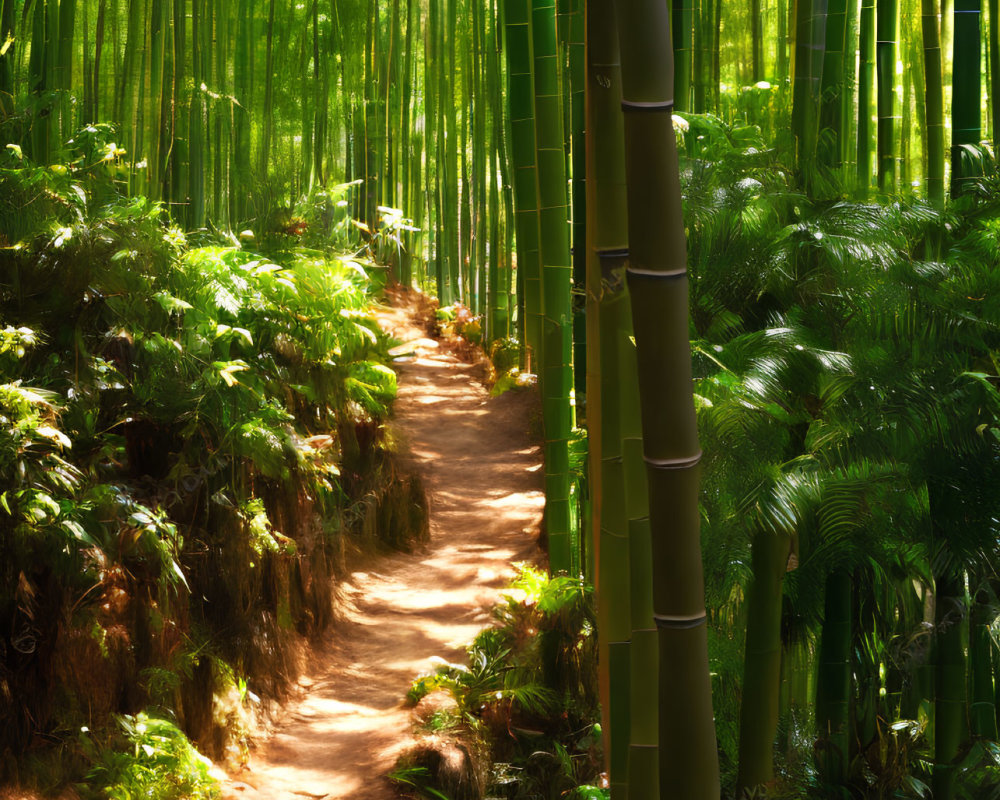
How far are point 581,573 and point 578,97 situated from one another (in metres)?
2.39

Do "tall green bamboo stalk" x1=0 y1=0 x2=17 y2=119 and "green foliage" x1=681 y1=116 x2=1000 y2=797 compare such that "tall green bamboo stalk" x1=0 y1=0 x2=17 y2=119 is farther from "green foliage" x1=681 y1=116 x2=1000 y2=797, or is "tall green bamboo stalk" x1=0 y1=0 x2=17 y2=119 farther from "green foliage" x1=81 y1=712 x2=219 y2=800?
"green foliage" x1=681 y1=116 x2=1000 y2=797

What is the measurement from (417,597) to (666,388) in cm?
472

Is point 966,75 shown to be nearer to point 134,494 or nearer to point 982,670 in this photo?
point 982,670

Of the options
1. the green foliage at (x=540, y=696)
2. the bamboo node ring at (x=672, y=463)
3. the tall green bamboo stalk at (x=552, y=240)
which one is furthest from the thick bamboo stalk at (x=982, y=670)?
the tall green bamboo stalk at (x=552, y=240)

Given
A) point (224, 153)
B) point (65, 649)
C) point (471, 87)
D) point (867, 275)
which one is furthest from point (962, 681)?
point (471, 87)

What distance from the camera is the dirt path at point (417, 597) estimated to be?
432 cm

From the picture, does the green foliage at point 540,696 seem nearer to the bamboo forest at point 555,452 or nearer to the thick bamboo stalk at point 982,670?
the bamboo forest at point 555,452

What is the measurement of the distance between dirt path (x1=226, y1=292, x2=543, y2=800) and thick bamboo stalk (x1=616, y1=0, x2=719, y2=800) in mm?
2730

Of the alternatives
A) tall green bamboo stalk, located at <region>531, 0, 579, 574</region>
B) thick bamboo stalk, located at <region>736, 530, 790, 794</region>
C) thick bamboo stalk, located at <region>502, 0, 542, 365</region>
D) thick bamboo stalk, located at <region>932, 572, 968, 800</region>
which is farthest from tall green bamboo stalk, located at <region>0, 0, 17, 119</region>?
thick bamboo stalk, located at <region>932, 572, 968, 800</region>

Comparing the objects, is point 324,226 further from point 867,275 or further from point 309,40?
point 867,275

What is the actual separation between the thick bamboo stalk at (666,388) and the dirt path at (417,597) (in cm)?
273

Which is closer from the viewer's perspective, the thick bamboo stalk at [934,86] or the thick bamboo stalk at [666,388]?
the thick bamboo stalk at [666,388]

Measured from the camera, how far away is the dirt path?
14.2ft

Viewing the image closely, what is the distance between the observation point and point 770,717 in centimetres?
265
